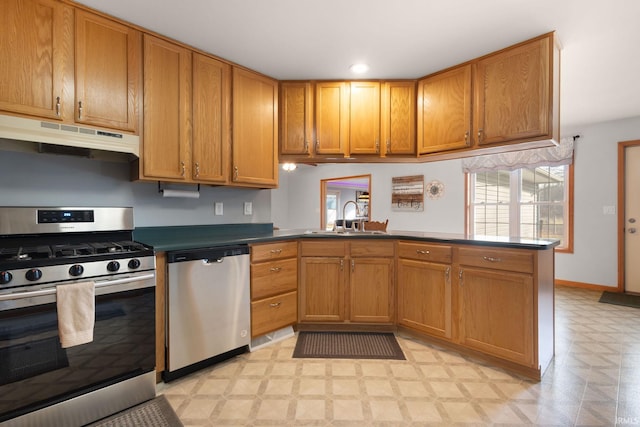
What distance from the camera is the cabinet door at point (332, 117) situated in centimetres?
304

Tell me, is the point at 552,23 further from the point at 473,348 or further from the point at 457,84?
the point at 473,348

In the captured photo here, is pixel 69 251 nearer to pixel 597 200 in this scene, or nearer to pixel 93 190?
pixel 93 190

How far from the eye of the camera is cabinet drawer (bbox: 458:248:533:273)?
210cm

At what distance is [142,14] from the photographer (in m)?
2.05

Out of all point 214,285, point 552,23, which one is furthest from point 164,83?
point 552,23

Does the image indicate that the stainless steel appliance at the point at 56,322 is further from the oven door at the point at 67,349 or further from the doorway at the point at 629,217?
the doorway at the point at 629,217

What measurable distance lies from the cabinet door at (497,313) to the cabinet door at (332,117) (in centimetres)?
157

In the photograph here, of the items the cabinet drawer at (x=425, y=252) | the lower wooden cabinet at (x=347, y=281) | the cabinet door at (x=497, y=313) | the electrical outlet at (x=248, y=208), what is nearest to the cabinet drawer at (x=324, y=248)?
the lower wooden cabinet at (x=347, y=281)

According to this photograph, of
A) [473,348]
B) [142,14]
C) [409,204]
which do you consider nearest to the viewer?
[142,14]

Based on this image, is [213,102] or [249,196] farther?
[249,196]

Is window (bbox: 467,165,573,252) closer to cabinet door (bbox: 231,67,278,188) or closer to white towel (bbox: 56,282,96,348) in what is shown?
cabinet door (bbox: 231,67,278,188)

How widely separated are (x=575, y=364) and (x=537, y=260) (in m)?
0.92

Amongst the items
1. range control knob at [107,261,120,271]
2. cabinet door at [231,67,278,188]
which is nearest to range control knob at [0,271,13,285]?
range control knob at [107,261,120,271]

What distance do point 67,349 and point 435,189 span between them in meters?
5.28
